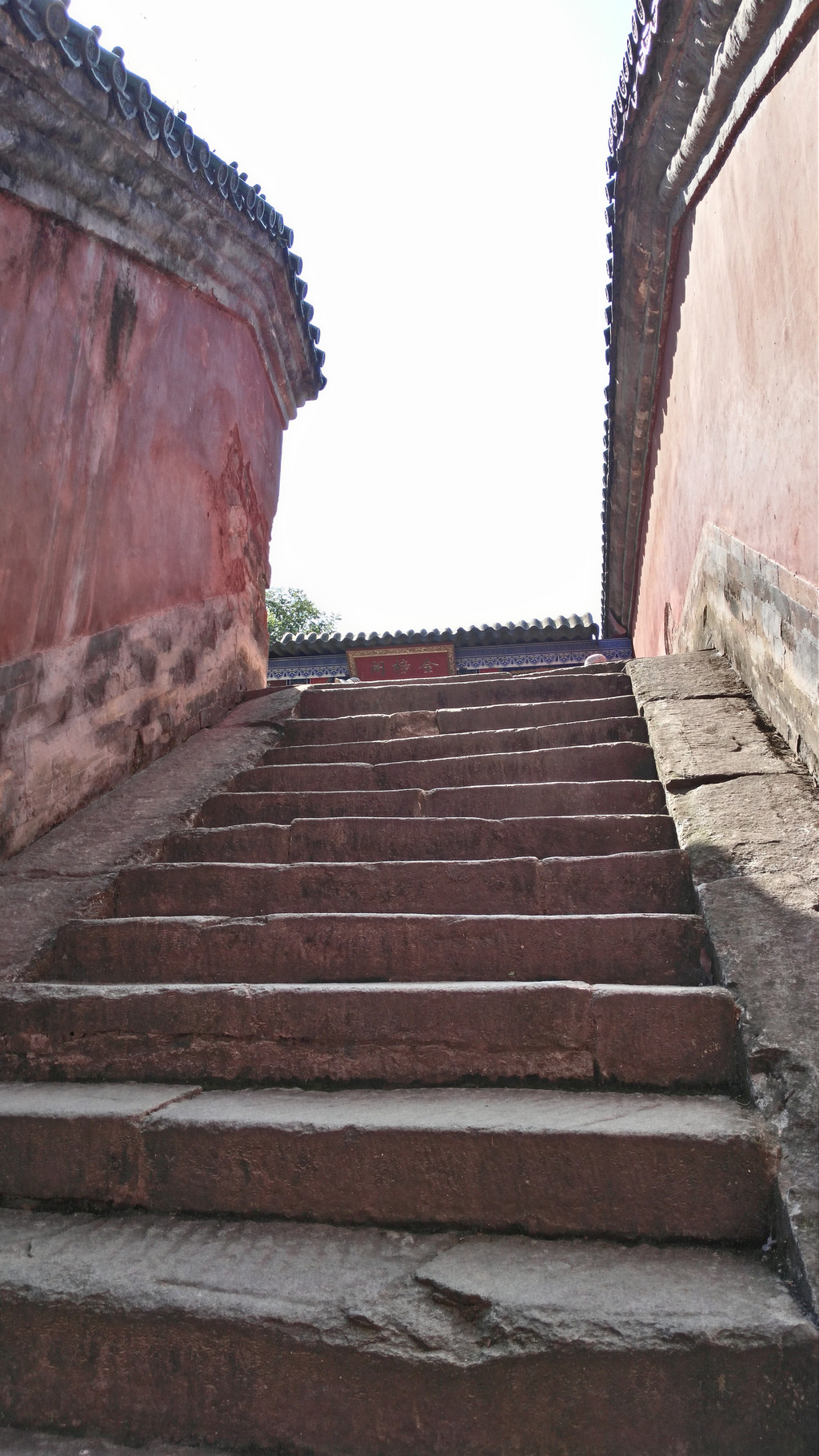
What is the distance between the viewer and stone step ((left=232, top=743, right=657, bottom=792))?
3.72m

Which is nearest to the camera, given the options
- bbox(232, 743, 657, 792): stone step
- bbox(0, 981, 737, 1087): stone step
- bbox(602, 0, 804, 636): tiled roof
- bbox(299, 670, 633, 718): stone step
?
bbox(0, 981, 737, 1087): stone step

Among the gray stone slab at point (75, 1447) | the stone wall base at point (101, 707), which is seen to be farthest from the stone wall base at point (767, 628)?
the stone wall base at point (101, 707)

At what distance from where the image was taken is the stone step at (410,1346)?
1458 mm

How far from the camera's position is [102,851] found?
338 cm

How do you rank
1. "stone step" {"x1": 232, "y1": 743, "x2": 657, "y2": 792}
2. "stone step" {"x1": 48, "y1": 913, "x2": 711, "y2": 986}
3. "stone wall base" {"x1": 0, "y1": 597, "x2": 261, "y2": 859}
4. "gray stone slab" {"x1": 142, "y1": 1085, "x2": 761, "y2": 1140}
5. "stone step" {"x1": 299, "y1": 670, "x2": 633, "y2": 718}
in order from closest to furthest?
1. "gray stone slab" {"x1": 142, "y1": 1085, "x2": 761, "y2": 1140}
2. "stone step" {"x1": 48, "y1": 913, "x2": 711, "y2": 986}
3. "stone wall base" {"x1": 0, "y1": 597, "x2": 261, "y2": 859}
4. "stone step" {"x1": 232, "y1": 743, "x2": 657, "y2": 792}
5. "stone step" {"x1": 299, "y1": 670, "x2": 633, "y2": 718}

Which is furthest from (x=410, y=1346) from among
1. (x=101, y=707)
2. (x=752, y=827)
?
(x=101, y=707)

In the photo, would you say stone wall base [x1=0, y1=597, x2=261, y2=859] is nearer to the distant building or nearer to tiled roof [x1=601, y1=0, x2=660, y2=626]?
tiled roof [x1=601, y1=0, x2=660, y2=626]

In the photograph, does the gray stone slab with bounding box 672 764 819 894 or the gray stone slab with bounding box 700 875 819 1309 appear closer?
the gray stone slab with bounding box 700 875 819 1309

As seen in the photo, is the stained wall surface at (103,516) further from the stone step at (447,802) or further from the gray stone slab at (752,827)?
the gray stone slab at (752,827)

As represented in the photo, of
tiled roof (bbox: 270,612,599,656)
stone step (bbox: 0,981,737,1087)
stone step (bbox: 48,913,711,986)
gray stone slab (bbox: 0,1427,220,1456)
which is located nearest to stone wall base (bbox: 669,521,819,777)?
stone step (bbox: 48,913,711,986)

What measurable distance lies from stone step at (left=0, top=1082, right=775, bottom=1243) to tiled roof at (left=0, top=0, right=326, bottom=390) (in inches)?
144

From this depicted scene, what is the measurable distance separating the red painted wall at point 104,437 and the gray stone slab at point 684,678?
2.50 m

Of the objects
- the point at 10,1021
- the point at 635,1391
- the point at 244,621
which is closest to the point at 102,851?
the point at 10,1021

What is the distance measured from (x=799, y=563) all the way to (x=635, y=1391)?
8.15ft
